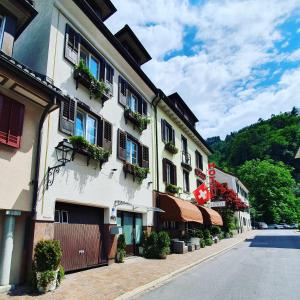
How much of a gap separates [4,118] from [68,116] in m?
3.10

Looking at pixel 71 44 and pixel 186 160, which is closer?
pixel 71 44

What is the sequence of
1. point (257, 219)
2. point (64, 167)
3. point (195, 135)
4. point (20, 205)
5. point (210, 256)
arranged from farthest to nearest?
point (257, 219), point (195, 135), point (210, 256), point (64, 167), point (20, 205)

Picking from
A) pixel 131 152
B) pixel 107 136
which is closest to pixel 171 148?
pixel 131 152

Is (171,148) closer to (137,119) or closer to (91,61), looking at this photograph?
(137,119)

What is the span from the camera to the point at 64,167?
11672 millimetres

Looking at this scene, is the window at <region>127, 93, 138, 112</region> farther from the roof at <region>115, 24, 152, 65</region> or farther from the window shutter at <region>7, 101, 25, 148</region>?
the window shutter at <region>7, 101, 25, 148</region>

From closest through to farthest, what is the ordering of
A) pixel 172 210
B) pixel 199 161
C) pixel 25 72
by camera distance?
1. pixel 25 72
2. pixel 172 210
3. pixel 199 161

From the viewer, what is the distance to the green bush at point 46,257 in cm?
921

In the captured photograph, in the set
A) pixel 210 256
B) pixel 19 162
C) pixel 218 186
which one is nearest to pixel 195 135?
pixel 218 186

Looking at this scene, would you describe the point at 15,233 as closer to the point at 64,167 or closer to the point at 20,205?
the point at 20,205

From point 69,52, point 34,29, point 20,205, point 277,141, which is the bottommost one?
point 20,205

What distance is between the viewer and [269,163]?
280 feet

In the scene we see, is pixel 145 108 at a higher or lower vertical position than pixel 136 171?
higher

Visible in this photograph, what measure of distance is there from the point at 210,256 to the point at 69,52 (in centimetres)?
1407
